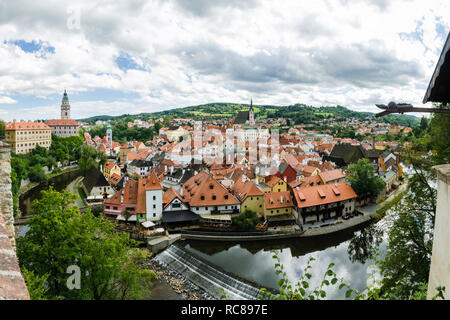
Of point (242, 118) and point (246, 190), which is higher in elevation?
point (242, 118)

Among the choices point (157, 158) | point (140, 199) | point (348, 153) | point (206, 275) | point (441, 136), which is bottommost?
point (206, 275)

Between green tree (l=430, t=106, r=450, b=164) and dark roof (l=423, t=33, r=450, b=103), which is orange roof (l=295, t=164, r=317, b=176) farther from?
dark roof (l=423, t=33, r=450, b=103)

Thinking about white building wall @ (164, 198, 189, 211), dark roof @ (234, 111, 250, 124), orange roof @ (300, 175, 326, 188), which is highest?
dark roof @ (234, 111, 250, 124)

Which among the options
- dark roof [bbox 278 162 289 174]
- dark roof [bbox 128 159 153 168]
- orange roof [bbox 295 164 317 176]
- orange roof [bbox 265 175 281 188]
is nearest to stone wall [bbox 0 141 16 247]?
orange roof [bbox 265 175 281 188]

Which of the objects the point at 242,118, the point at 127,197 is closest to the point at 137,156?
the point at 127,197

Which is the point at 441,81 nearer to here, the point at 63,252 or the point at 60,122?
the point at 63,252
